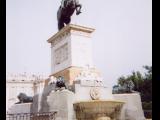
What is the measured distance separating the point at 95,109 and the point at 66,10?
4.99m

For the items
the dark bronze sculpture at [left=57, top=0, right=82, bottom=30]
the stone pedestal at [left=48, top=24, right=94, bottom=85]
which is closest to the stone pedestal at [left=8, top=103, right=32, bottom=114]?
the stone pedestal at [left=48, top=24, right=94, bottom=85]

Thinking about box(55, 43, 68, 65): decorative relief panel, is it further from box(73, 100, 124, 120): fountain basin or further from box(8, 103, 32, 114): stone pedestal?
box(73, 100, 124, 120): fountain basin

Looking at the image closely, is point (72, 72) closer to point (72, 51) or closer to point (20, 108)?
point (72, 51)

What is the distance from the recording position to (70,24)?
12.1m

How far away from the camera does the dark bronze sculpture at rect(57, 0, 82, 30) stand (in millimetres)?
12734

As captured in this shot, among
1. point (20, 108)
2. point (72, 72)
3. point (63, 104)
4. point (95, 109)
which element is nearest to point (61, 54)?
point (72, 72)

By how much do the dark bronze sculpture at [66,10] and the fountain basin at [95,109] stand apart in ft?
15.0

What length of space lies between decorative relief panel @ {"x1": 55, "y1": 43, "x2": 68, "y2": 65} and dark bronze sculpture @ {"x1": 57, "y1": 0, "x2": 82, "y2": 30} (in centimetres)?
94

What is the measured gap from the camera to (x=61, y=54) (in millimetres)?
12555

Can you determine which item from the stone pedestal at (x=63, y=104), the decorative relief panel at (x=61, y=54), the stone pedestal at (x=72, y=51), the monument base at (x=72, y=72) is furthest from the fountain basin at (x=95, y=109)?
the decorative relief panel at (x=61, y=54)

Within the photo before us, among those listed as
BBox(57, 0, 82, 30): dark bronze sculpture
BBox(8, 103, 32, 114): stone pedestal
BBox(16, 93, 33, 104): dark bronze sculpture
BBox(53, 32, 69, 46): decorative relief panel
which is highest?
BBox(57, 0, 82, 30): dark bronze sculpture

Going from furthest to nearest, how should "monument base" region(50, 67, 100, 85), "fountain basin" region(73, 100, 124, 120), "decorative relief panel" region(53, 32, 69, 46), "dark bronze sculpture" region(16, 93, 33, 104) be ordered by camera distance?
"decorative relief panel" region(53, 32, 69, 46)
"dark bronze sculpture" region(16, 93, 33, 104)
"monument base" region(50, 67, 100, 85)
"fountain basin" region(73, 100, 124, 120)

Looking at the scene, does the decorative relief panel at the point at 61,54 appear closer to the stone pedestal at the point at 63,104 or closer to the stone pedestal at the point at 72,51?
the stone pedestal at the point at 72,51
